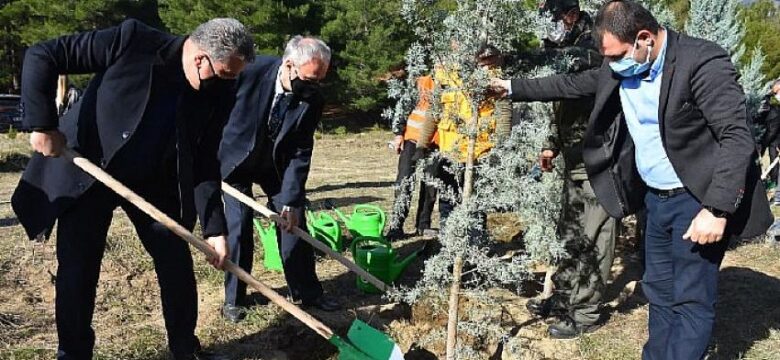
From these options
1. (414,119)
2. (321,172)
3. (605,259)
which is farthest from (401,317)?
(321,172)

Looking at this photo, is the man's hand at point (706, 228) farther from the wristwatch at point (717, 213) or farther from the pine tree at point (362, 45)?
the pine tree at point (362, 45)

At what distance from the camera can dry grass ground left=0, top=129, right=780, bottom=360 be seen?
4.02 metres

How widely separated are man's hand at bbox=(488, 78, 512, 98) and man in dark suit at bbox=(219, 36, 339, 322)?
104 centimetres

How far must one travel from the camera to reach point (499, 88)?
3.33m

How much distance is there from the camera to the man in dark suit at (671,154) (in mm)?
2779

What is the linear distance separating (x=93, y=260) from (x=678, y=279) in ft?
9.10

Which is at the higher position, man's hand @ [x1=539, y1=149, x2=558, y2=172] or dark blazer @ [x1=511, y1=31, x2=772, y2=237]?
dark blazer @ [x1=511, y1=31, x2=772, y2=237]

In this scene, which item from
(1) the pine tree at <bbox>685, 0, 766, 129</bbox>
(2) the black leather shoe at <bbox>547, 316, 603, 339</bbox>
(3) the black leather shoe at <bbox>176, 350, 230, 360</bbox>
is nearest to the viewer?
(3) the black leather shoe at <bbox>176, 350, 230, 360</bbox>

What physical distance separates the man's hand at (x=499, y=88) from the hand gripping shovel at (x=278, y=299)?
1.40 m

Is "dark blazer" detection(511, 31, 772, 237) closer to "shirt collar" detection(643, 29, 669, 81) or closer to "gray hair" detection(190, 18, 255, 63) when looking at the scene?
"shirt collar" detection(643, 29, 669, 81)

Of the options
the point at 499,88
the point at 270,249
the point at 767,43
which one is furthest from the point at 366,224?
the point at 767,43

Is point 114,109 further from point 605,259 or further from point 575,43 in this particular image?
point 605,259

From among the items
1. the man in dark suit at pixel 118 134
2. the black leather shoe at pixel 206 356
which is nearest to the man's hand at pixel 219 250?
the man in dark suit at pixel 118 134

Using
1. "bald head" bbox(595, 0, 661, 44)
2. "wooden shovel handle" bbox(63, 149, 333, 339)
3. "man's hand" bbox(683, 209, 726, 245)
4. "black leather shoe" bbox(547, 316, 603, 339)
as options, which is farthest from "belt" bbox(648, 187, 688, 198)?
"wooden shovel handle" bbox(63, 149, 333, 339)
